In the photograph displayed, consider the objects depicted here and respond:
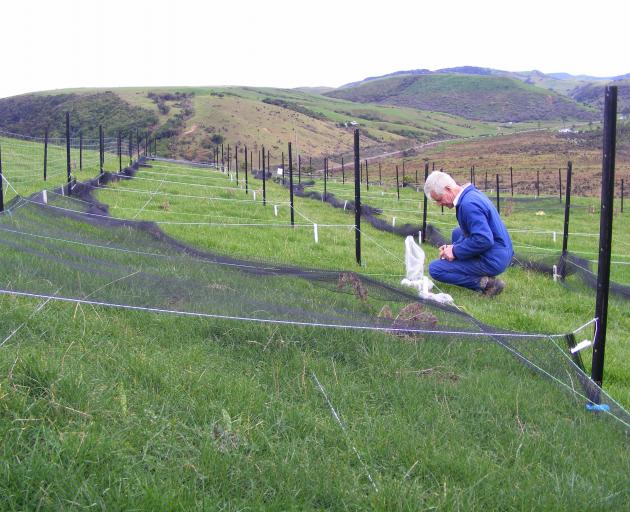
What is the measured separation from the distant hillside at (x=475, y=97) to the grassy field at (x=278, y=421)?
470ft

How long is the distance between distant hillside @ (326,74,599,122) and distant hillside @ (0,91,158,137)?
86.6 meters

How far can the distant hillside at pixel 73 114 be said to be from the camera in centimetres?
8426

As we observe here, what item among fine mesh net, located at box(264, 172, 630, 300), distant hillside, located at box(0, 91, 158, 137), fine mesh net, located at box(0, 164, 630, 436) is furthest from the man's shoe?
distant hillside, located at box(0, 91, 158, 137)

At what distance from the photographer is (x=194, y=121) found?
84.1m

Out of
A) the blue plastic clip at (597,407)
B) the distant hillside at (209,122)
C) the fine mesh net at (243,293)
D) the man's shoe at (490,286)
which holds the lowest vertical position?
the blue plastic clip at (597,407)

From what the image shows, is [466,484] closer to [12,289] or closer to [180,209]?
[12,289]

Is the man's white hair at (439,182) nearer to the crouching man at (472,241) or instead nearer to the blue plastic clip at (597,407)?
the crouching man at (472,241)

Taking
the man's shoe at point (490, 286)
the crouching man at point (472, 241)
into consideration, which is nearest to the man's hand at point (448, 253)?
the crouching man at point (472, 241)

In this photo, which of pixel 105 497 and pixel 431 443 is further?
pixel 431 443

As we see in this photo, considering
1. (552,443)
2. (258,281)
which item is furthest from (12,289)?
(552,443)

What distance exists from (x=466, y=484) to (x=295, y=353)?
1.60 m

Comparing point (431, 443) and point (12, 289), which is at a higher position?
point (12, 289)

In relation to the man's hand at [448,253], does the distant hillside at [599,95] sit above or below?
above

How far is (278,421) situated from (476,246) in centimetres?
440
